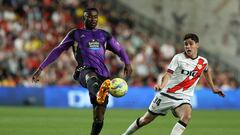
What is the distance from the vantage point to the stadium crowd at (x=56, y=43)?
85.4 ft

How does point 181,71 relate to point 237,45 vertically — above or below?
above

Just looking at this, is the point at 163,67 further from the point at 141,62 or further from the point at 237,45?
the point at 237,45

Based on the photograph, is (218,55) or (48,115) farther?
(218,55)

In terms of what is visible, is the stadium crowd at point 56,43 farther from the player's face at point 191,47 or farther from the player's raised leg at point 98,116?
the player's face at point 191,47

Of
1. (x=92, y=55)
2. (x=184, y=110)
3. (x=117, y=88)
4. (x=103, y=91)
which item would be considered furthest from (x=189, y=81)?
(x=92, y=55)

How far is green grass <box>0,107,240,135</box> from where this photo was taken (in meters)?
15.1


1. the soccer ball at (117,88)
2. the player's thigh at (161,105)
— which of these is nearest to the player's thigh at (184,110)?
the player's thigh at (161,105)

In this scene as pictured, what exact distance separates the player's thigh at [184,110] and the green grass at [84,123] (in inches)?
123

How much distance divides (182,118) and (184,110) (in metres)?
0.15

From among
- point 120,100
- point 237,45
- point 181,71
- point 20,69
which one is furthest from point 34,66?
point 181,71

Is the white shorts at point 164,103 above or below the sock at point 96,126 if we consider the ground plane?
above

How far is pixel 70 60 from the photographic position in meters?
26.6

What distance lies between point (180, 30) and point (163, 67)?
3930mm

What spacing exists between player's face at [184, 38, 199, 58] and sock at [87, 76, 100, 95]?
5.09 ft
